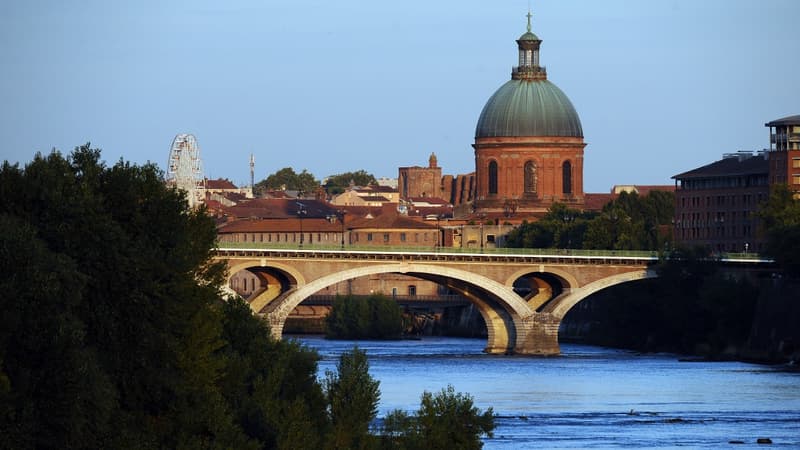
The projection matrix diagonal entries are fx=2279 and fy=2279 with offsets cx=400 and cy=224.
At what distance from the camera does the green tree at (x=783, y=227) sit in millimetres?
83312

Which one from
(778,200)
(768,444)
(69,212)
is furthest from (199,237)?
(778,200)

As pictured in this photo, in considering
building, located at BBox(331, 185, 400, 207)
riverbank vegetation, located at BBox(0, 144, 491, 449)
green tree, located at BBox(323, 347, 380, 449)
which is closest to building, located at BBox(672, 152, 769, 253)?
building, located at BBox(331, 185, 400, 207)

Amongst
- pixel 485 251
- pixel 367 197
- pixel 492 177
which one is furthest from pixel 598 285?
pixel 367 197

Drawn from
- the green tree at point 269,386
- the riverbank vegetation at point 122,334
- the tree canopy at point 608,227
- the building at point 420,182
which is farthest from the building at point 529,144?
the riverbank vegetation at point 122,334

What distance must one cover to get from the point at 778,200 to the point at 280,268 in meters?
21.2

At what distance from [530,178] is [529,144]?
313cm

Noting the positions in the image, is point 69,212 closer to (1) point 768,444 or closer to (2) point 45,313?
(2) point 45,313

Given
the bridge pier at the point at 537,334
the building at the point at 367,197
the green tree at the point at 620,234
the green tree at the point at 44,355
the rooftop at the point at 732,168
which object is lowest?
the green tree at the point at 44,355

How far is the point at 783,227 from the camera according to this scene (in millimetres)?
86562

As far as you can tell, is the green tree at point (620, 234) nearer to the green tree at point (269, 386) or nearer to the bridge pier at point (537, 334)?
the bridge pier at point (537, 334)

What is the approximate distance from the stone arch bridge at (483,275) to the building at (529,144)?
36227 mm

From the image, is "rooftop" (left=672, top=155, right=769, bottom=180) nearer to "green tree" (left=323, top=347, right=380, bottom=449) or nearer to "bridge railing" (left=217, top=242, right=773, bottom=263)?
"bridge railing" (left=217, top=242, right=773, bottom=263)

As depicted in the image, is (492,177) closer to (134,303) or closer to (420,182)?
(420,182)

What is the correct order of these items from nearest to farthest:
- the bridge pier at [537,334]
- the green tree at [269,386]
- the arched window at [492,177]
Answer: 1. the green tree at [269,386]
2. the bridge pier at [537,334]
3. the arched window at [492,177]
